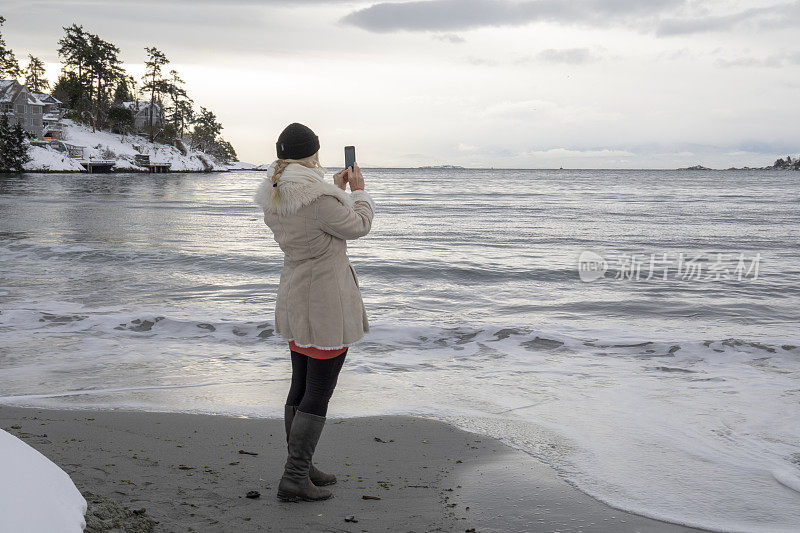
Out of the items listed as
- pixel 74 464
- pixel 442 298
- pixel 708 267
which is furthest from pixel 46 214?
pixel 74 464

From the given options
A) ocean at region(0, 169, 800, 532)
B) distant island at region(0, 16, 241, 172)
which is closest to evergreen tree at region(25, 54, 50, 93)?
distant island at region(0, 16, 241, 172)

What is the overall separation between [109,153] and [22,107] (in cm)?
1255

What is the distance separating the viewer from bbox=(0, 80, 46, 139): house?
90.2m

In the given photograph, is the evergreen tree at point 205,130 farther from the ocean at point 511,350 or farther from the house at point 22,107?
the ocean at point 511,350

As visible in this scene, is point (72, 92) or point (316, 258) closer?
point (316, 258)

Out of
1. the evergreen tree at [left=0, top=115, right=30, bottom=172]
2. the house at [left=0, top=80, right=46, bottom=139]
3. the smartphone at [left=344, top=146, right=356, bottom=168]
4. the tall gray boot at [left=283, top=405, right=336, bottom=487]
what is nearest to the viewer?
the tall gray boot at [left=283, top=405, right=336, bottom=487]

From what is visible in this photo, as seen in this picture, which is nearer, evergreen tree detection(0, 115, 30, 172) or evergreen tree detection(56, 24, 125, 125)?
evergreen tree detection(0, 115, 30, 172)

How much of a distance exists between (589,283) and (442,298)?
11.0ft

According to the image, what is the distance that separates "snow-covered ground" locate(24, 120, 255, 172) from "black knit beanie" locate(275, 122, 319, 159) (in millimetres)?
87227

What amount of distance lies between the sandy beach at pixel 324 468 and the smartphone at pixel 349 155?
6.01ft

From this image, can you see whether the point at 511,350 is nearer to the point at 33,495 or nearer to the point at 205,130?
the point at 33,495

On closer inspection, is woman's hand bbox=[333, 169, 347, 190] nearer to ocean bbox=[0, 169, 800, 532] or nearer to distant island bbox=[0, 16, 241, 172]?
ocean bbox=[0, 169, 800, 532]

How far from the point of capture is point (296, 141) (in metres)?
3.37

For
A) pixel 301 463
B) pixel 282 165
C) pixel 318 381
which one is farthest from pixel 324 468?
pixel 282 165
